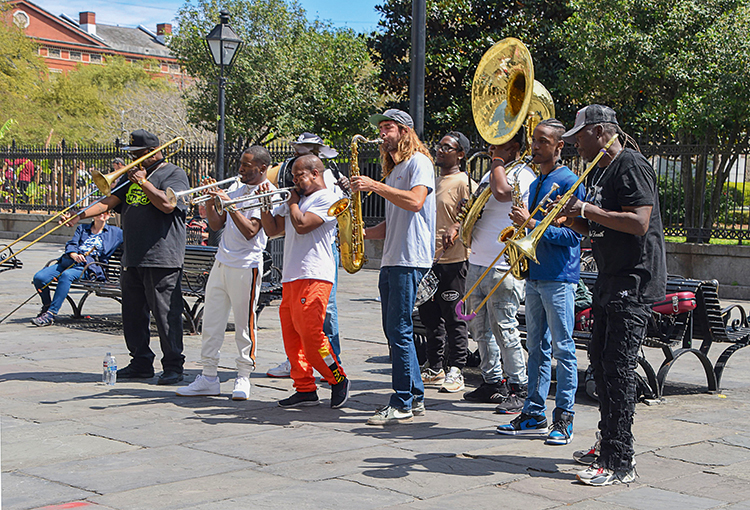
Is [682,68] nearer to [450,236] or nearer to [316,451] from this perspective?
[450,236]

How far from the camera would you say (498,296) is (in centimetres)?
593

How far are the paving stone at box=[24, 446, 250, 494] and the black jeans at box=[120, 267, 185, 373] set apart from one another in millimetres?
1958

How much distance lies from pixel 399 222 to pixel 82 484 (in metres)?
2.41

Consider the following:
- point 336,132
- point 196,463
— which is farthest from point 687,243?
point 336,132

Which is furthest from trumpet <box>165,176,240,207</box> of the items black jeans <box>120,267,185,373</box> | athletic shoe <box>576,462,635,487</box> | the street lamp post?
the street lamp post

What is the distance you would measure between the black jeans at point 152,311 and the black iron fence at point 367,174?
56.7 inches

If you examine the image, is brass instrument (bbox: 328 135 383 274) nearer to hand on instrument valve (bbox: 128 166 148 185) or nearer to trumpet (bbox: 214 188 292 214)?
trumpet (bbox: 214 188 292 214)

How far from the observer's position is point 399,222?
548cm

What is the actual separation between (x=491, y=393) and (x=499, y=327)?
0.57 metres

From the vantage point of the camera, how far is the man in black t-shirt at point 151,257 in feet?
21.9

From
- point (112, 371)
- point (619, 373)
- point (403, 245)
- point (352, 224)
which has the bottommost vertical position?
point (112, 371)

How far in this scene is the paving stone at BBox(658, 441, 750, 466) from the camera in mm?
4742

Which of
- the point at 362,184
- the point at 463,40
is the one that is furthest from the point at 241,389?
the point at 463,40

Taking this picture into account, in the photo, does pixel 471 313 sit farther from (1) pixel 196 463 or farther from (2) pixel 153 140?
(2) pixel 153 140
